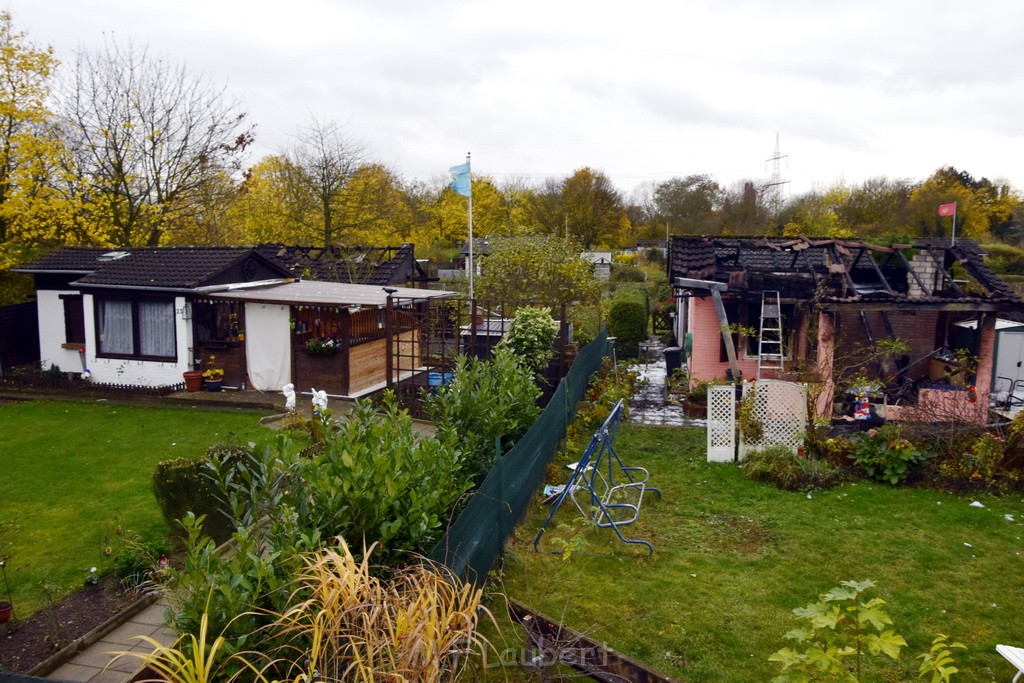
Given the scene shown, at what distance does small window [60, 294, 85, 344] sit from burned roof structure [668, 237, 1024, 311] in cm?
1388

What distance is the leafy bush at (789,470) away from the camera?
30.9 feet

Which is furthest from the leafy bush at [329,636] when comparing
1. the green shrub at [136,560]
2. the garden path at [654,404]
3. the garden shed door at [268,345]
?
the garden shed door at [268,345]

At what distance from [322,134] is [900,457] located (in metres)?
25.4

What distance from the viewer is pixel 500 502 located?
20.3 ft

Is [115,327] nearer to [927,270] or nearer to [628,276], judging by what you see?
[927,270]

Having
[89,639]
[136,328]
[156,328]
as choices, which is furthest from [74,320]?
[89,639]

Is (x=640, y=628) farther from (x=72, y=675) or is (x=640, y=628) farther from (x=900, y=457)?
(x=900, y=457)

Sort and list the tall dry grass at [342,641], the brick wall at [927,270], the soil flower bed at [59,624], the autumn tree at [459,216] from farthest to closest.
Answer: the autumn tree at [459,216], the brick wall at [927,270], the soil flower bed at [59,624], the tall dry grass at [342,641]

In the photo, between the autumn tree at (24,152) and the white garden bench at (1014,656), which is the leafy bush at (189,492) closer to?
the white garden bench at (1014,656)

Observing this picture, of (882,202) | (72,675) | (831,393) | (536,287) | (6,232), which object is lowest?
(72,675)

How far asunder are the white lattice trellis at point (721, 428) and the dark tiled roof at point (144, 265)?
10.6 m

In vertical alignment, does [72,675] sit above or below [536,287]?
below

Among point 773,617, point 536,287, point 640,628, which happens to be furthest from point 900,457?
point 536,287

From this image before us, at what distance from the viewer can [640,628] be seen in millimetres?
5688
